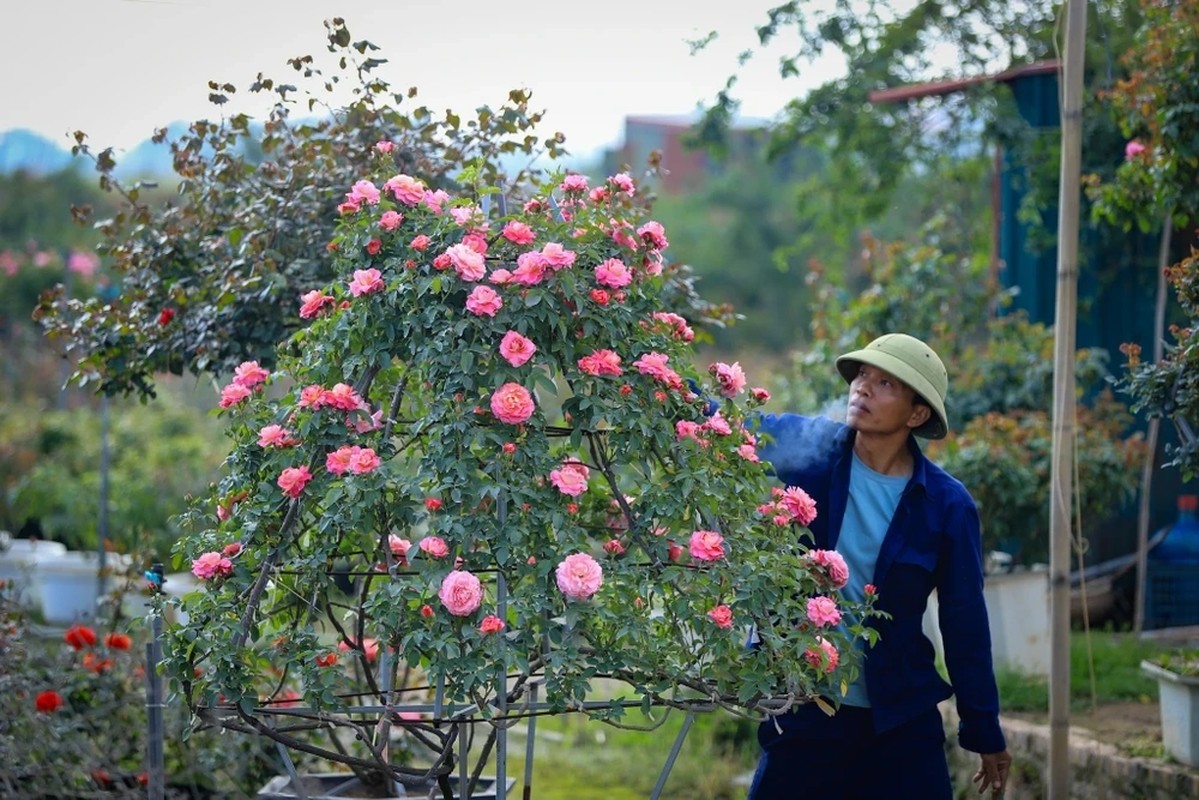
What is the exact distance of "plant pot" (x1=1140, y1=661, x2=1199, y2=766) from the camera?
12.8 feet

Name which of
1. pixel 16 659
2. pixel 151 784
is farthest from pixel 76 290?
pixel 151 784

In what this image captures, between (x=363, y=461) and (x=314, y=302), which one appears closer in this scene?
(x=363, y=461)

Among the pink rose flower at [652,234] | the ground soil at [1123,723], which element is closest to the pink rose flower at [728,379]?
the pink rose flower at [652,234]

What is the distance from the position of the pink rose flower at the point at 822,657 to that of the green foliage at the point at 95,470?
567 cm

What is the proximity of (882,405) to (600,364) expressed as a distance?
2.97 feet

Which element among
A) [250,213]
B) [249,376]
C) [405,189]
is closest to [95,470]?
[250,213]

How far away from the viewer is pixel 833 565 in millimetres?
2514

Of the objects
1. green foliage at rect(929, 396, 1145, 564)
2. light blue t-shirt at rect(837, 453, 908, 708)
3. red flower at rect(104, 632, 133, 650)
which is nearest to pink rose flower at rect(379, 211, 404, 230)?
light blue t-shirt at rect(837, 453, 908, 708)

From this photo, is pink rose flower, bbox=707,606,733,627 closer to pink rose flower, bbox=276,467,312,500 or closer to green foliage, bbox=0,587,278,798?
pink rose flower, bbox=276,467,312,500

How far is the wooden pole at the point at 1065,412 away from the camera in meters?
3.55

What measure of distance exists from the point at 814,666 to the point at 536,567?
0.53 metres

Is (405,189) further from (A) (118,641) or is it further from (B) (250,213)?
(A) (118,641)

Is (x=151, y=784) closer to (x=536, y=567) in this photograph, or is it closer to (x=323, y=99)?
(x=536, y=567)

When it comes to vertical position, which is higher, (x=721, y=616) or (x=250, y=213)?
(x=250, y=213)
